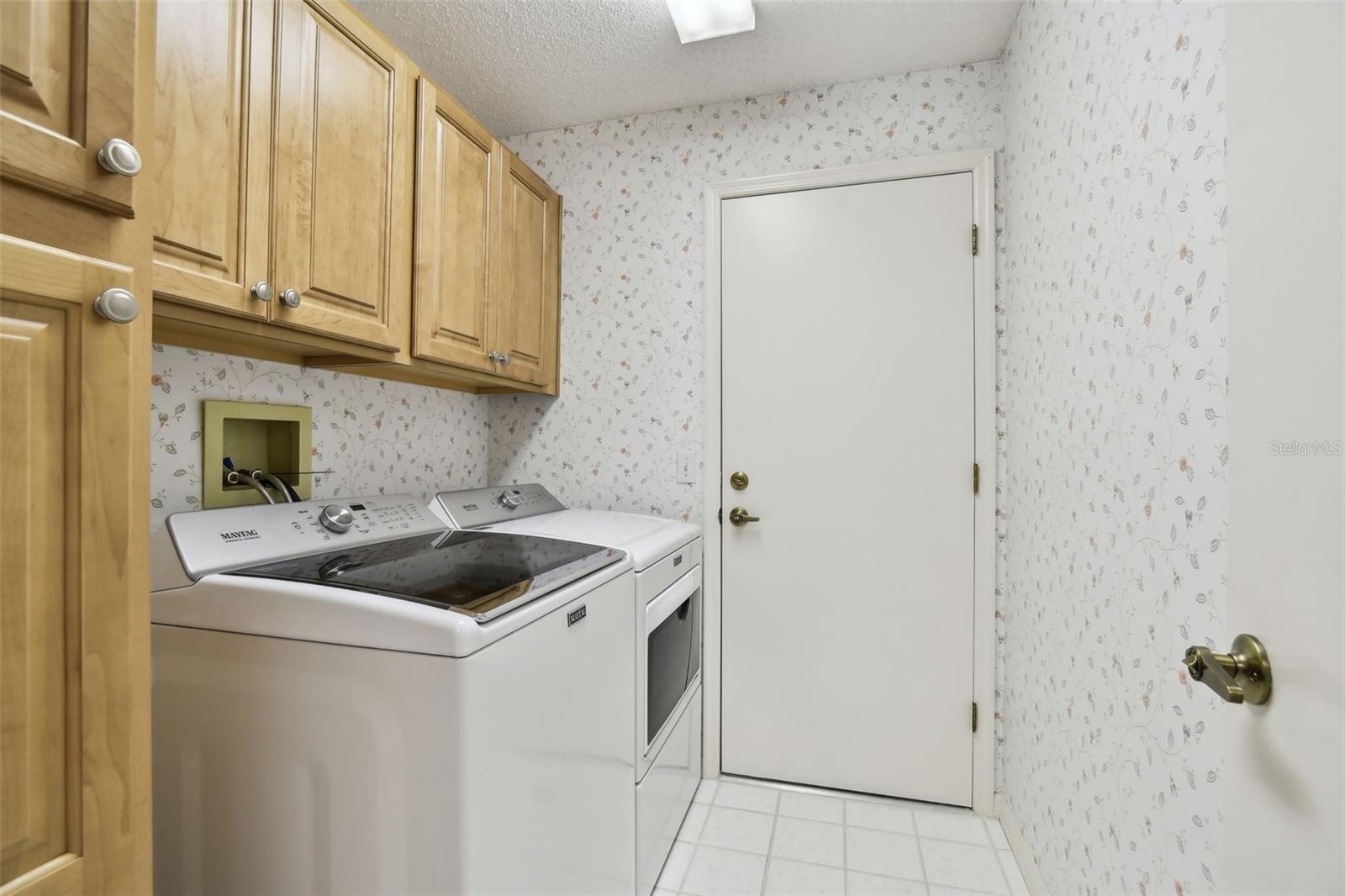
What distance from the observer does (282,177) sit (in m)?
1.16

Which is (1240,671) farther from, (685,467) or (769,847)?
(685,467)

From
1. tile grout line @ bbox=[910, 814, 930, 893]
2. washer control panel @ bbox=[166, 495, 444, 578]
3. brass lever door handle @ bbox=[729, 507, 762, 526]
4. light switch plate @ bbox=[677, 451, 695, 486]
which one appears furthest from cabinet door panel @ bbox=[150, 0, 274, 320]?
tile grout line @ bbox=[910, 814, 930, 893]

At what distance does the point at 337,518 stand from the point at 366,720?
669mm

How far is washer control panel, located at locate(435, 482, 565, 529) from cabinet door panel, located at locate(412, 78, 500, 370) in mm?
422

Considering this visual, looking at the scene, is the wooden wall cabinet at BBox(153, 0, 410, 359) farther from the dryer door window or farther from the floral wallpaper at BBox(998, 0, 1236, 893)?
the floral wallpaper at BBox(998, 0, 1236, 893)

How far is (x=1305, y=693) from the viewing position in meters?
0.54

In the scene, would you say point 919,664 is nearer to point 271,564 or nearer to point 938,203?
point 938,203

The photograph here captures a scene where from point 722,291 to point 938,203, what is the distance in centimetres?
77

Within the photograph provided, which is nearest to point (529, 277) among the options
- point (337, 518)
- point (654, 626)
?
point (337, 518)

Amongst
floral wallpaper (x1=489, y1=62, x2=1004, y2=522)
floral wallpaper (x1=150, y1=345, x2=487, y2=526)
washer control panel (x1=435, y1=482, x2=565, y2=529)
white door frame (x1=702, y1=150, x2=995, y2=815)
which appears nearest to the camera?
floral wallpaper (x1=150, y1=345, x2=487, y2=526)

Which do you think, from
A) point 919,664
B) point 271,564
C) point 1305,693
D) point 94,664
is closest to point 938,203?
point 919,664

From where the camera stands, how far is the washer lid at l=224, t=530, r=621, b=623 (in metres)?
0.97

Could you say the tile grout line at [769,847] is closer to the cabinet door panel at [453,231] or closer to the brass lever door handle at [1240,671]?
the brass lever door handle at [1240,671]

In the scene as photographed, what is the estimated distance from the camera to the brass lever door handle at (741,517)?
2.12 metres
